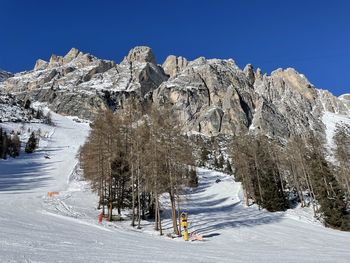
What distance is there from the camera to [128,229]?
21.1 m

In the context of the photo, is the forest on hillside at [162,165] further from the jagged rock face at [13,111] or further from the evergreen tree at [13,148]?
the jagged rock face at [13,111]

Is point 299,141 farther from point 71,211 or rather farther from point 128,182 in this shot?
point 71,211

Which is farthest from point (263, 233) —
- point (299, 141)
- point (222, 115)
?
point (222, 115)

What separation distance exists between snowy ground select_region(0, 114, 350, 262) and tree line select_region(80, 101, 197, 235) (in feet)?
5.64

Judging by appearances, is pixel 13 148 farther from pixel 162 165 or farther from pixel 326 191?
pixel 326 191

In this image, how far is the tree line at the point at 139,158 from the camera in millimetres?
21625

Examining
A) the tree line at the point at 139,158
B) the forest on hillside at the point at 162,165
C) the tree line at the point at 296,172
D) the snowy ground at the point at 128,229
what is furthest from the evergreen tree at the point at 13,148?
the tree line at the point at 296,172

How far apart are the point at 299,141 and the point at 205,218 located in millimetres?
16340

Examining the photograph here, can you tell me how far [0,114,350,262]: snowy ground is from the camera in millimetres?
9406

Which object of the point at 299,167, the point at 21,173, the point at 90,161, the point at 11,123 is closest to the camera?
the point at 90,161

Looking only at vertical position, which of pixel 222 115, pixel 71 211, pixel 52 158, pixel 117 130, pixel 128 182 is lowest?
pixel 71 211

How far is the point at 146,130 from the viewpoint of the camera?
23.7m

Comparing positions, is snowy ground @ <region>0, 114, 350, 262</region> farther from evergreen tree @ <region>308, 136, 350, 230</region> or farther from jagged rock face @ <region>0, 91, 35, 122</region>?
jagged rock face @ <region>0, 91, 35, 122</region>

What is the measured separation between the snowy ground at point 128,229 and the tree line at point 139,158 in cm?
172
